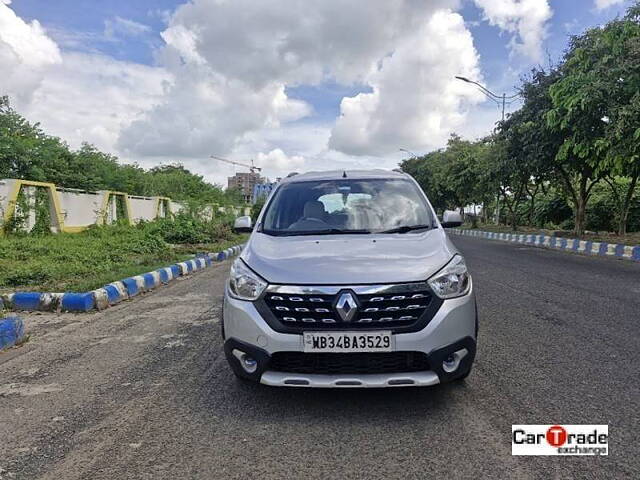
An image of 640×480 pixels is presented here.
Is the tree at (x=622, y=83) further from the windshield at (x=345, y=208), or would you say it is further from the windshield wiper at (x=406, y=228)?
the windshield wiper at (x=406, y=228)

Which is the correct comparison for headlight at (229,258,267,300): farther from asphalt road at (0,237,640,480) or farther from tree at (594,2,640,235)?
tree at (594,2,640,235)

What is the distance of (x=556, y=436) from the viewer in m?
2.85

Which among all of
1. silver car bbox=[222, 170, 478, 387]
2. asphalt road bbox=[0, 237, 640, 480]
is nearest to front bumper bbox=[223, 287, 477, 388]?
silver car bbox=[222, 170, 478, 387]

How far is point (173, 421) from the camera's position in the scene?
312 centimetres

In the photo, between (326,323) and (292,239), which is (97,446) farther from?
(292,239)

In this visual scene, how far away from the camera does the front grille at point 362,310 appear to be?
2.99 meters

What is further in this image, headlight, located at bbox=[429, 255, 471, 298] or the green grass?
the green grass

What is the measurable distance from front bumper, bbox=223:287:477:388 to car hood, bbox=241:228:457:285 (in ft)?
0.93

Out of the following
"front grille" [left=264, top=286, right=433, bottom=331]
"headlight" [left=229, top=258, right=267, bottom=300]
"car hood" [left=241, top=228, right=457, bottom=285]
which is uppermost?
"car hood" [left=241, top=228, right=457, bottom=285]

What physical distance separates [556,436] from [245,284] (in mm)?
2062

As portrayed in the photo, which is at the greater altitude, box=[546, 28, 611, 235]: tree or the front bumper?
box=[546, 28, 611, 235]: tree

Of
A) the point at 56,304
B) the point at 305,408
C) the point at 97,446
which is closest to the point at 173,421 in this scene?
the point at 97,446

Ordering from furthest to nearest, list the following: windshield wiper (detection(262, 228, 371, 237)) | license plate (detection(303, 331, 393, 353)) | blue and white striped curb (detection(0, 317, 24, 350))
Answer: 1. blue and white striped curb (detection(0, 317, 24, 350))
2. windshield wiper (detection(262, 228, 371, 237))
3. license plate (detection(303, 331, 393, 353))

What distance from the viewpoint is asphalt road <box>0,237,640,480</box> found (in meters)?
2.57
